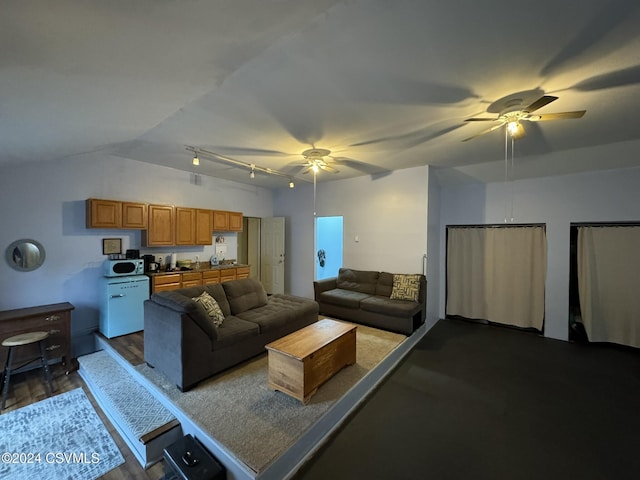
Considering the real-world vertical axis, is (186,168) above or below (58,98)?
above

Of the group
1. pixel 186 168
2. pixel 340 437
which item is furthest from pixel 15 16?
pixel 186 168

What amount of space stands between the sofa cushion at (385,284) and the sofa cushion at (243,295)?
2.13 m

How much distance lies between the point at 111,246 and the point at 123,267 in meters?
0.54

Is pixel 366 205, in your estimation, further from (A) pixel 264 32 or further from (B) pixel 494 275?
(A) pixel 264 32

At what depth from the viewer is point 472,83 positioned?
2121 millimetres

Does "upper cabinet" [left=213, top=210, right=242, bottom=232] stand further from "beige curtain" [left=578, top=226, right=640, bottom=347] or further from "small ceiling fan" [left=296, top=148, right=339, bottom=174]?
"beige curtain" [left=578, top=226, right=640, bottom=347]

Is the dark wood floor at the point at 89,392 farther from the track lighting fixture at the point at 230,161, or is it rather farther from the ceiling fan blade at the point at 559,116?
the ceiling fan blade at the point at 559,116

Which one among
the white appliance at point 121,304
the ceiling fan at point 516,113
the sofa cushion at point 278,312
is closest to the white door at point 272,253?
the sofa cushion at point 278,312

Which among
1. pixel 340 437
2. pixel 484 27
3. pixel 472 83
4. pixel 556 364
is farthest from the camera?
pixel 556 364

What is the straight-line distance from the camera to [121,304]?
3.88 meters

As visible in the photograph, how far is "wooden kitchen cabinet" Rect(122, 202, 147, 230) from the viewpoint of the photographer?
4.23 meters

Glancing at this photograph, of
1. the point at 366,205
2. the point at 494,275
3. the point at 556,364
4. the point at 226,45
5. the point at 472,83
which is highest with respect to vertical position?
the point at 472,83

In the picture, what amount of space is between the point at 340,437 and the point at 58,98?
10.9 ft

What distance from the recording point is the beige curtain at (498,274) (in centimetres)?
463
